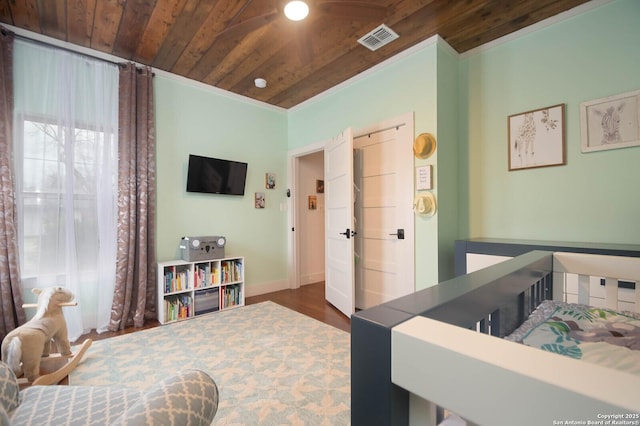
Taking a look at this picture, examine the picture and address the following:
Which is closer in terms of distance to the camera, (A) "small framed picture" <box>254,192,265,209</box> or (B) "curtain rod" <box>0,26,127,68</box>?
(B) "curtain rod" <box>0,26,127,68</box>

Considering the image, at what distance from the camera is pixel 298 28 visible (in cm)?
212

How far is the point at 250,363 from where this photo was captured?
200 cm

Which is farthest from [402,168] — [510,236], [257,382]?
[257,382]

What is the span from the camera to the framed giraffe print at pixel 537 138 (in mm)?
2180

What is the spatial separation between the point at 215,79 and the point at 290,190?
5.47 feet

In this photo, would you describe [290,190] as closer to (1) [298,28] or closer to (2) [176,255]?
(2) [176,255]

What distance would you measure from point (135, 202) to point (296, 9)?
7.40 ft

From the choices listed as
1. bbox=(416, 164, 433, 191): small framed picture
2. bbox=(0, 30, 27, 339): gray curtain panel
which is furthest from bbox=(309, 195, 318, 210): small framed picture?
bbox=(0, 30, 27, 339): gray curtain panel

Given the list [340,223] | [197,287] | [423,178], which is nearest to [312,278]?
[340,223]

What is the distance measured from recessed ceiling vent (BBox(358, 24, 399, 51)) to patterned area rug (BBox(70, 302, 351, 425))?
258 cm

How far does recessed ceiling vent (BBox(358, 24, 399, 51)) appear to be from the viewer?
7.64 ft

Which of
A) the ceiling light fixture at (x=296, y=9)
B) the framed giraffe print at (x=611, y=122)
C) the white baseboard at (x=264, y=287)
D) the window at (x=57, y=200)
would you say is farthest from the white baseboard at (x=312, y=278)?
the framed giraffe print at (x=611, y=122)

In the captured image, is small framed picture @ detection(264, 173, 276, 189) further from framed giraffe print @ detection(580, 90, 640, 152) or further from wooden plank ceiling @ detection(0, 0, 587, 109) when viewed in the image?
framed giraffe print @ detection(580, 90, 640, 152)

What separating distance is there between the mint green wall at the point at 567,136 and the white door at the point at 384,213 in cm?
57
